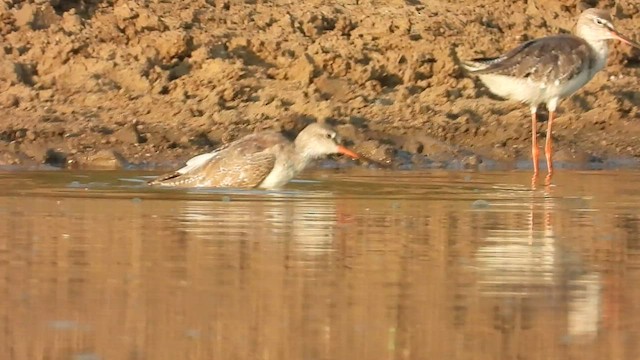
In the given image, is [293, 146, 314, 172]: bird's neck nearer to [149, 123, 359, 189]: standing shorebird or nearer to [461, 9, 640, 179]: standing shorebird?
[149, 123, 359, 189]: standing shorebird

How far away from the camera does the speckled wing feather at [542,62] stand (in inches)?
A: 579

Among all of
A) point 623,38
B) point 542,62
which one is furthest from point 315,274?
point 623,38

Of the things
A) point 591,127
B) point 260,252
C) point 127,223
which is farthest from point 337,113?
point 260,252

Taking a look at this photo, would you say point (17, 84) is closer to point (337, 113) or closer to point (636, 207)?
point (337, 113)

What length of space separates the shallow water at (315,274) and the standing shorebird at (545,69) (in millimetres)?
3242

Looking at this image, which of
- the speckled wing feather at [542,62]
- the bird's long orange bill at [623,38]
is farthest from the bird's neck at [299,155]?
the bird's long orange bill at [623,38]

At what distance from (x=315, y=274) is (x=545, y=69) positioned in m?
7.71

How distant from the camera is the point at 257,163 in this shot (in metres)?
11.7

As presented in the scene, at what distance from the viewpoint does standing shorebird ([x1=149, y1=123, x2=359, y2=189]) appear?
11719mm

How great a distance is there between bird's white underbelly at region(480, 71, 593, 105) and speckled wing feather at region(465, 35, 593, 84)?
5 centimetres

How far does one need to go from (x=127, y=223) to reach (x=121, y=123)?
5.12m

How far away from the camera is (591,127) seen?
15.8 meters

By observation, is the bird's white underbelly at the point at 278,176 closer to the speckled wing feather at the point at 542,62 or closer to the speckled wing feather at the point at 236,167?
the speckled wing feather at the point at 236,167

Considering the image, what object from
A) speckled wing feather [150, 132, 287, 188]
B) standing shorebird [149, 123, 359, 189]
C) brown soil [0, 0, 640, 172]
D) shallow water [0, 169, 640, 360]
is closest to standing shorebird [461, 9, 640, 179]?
brown soil [0, 0, 640, 172]
